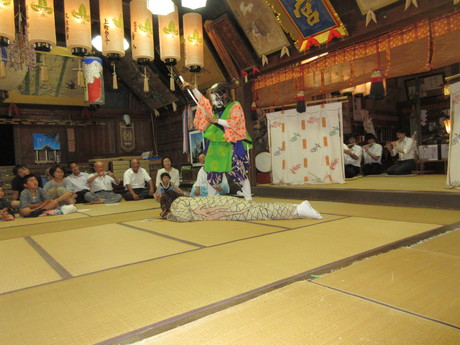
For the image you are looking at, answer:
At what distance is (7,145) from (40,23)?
5671mm

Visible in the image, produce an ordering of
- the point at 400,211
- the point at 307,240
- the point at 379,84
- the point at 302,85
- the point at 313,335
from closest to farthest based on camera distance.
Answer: the point at 313,335 → the point at 307,240 → the point at 400,211 → the point at 379,84 → the point at 302,85

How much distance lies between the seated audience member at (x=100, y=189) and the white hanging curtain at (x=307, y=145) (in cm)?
331

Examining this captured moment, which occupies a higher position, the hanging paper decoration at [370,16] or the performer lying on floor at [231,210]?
the hanging paper decoration at [370,16]

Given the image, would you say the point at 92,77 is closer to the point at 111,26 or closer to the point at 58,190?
the point at 111,26

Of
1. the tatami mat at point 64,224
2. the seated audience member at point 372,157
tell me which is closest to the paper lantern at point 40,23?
the tatami mat at point 64,224

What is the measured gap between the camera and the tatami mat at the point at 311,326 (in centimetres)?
110

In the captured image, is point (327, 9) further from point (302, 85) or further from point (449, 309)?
point (449, 309)

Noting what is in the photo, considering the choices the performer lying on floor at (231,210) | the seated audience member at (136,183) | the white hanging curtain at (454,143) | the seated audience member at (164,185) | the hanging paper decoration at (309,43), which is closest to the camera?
the performer lying on floor at (231,210)

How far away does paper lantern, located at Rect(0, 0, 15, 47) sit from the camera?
416 cm

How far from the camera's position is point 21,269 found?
215 cm

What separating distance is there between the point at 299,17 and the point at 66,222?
4633mm

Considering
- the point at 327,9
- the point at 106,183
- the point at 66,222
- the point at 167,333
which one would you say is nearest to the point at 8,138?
the point at 106,183

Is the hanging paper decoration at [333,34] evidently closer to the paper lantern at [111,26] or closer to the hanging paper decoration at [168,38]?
the hanging paper decoration at [168,38]

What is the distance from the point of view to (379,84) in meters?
4.80
